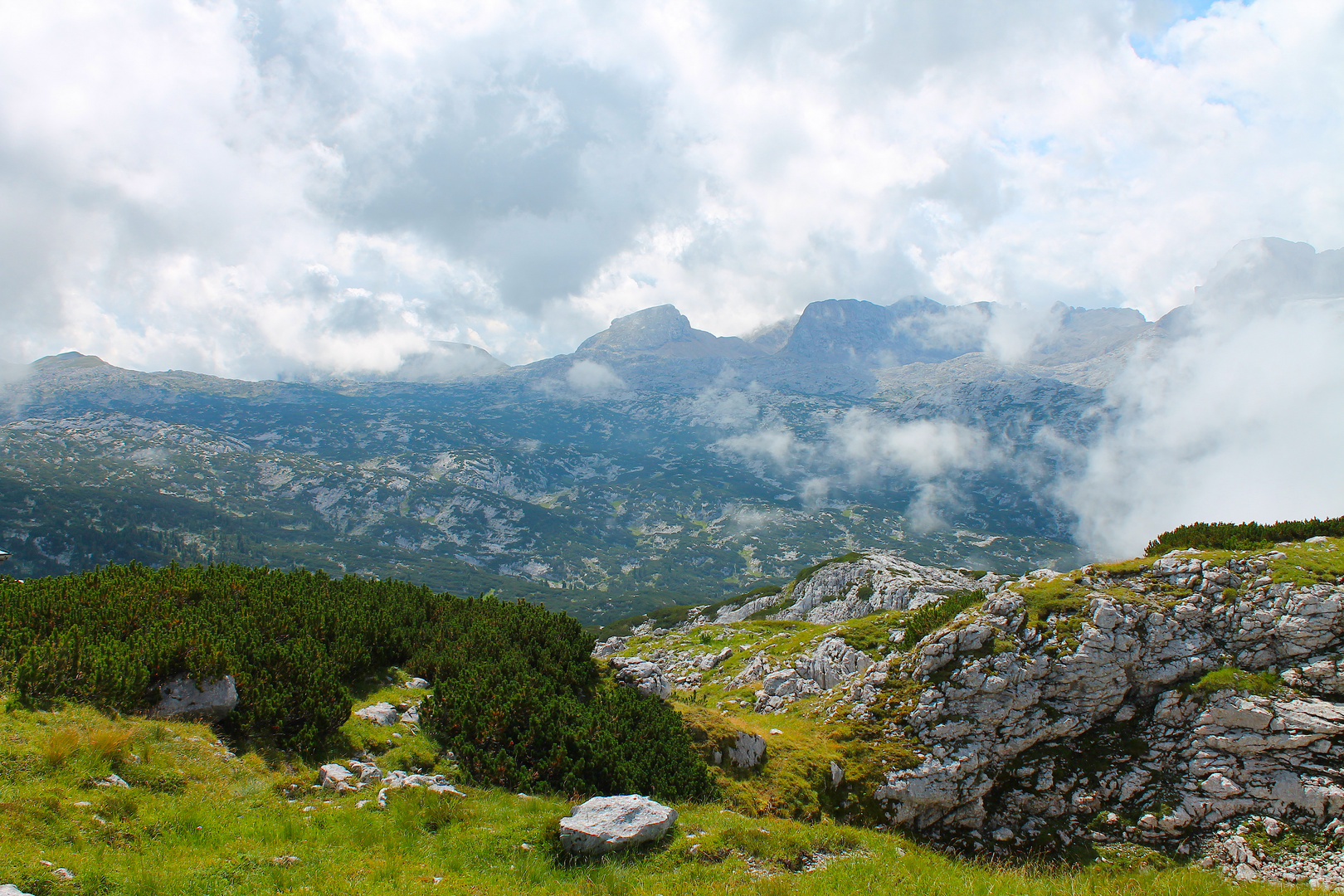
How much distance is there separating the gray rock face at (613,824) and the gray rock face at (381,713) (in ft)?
31.4

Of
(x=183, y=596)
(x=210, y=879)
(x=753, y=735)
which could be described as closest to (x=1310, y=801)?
(x=753, y=735)

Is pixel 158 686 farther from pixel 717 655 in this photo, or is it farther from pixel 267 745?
pixel 717 655

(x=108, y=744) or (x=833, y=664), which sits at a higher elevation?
(x=108, y=744)

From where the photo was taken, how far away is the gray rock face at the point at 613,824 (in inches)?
555

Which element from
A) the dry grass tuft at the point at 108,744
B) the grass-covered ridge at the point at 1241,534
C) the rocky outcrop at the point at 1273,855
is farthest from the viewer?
the grass-covered ridge at the point at 1241,534

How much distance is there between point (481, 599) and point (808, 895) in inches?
1217

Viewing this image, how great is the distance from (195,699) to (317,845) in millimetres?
8675

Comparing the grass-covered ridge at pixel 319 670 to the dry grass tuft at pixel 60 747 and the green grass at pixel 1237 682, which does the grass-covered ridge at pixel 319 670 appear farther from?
the green grass at pixel 1237 682

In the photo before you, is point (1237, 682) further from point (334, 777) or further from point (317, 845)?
point (334, 777)

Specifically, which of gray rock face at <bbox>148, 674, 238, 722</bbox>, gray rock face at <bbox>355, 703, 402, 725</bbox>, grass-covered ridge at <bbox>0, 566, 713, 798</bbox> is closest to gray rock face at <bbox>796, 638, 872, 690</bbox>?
grass-covered ridge at <bbox>0, 566, 713, 798</bbox>

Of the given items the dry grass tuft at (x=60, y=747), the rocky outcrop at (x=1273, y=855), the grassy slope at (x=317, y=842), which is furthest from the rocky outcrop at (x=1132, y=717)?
the dry grass tuft at (x=60, y=747)

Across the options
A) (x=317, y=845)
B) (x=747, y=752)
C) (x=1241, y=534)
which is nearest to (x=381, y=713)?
(x=317, y=845)

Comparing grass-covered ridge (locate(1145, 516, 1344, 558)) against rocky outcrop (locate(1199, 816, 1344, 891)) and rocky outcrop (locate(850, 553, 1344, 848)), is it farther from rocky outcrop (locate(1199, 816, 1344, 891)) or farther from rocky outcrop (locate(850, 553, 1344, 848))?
rocky outcrop (locate(1199, 816, 1344, 891))

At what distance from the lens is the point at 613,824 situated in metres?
14.8
